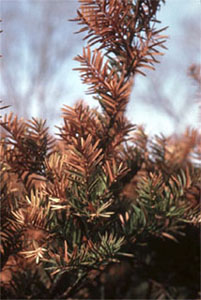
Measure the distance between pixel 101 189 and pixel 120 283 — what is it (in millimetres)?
211

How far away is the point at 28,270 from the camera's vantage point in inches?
15.0

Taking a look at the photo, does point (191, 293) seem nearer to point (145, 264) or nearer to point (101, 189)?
point (145, 264)

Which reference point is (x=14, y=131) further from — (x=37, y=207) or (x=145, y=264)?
(x=145, y=264)

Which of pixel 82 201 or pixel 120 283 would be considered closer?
pixel 82 201

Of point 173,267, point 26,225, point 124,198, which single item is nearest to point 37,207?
point 26,225

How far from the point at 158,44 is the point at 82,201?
173 mm

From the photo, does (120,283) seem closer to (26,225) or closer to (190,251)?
(190,251)

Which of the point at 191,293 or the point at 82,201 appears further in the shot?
the point at 191,293

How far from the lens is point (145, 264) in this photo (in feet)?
1.49

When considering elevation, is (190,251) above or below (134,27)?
below

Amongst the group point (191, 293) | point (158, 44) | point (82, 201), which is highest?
point (158, 44)

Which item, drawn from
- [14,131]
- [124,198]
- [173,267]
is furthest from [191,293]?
[14,131]

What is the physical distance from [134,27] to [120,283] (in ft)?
1.05

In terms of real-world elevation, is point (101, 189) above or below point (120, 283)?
above
